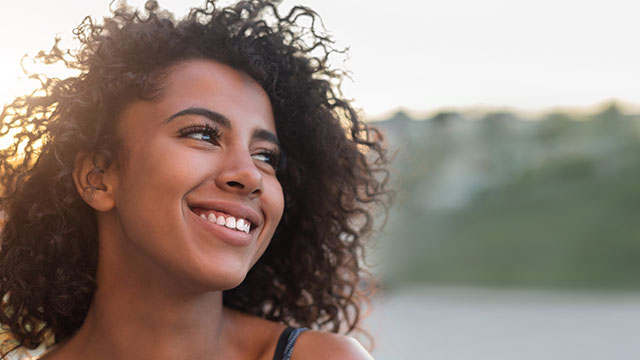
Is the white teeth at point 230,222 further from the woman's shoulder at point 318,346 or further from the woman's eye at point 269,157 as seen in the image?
the woman's shoulder at point 318,346

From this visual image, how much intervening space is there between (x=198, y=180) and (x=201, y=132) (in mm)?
142

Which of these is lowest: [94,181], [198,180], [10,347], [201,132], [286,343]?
[10,347]

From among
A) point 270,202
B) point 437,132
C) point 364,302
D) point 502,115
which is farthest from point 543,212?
point 270,202

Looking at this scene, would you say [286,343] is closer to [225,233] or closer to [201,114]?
[225,233]

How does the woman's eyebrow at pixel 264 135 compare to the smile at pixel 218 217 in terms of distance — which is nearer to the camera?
the smile at pixel 218 217

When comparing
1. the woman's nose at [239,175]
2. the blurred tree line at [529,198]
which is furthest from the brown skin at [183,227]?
the blurred tree line at [529,198]

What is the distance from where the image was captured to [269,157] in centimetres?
204

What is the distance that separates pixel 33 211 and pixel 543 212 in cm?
894

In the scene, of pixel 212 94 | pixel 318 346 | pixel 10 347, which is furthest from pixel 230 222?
pixel 10 347

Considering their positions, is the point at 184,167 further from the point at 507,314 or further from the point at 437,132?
the point at 507,314

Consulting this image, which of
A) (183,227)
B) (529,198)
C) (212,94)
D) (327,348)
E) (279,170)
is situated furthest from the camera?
(529,198)

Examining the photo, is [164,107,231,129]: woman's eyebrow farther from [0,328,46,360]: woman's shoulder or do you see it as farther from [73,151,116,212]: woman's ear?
[0,328,46,360]: woman's shoulder

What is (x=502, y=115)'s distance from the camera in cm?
821

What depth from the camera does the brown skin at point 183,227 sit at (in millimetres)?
1779
